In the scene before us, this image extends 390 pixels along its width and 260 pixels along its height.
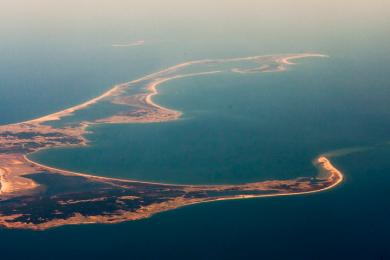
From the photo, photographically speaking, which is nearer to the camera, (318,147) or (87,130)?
(318,147)

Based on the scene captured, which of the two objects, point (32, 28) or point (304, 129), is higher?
point (32, 28)

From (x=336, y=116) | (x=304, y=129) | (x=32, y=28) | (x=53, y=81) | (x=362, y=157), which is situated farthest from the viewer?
(x=32, y=28)

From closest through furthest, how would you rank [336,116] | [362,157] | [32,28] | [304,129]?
[362,157] → [304,129] → [336,116] → [32,28]

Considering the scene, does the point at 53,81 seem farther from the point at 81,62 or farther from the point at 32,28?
the point at 32,28

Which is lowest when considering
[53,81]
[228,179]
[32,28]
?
[228,179]

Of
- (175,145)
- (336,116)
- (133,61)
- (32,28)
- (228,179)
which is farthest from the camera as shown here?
(32,28)

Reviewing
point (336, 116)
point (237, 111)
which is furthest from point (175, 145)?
point (336, 116)

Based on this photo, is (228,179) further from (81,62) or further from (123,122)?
(81,62)

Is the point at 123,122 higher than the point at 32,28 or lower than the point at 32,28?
lower

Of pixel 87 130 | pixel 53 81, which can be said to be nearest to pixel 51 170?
pixel 87 130
